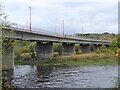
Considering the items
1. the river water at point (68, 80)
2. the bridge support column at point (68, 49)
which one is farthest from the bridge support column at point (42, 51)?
the river water at point (68, 80)

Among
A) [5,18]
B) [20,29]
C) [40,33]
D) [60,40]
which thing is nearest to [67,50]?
[60,40]

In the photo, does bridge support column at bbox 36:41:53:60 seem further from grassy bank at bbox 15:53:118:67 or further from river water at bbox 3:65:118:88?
river water at bbox 3:65:118:88

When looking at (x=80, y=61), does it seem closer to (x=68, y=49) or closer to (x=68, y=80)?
(x=68, y=49)

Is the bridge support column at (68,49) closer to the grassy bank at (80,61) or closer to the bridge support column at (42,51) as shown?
the bridge support column at (42,51)

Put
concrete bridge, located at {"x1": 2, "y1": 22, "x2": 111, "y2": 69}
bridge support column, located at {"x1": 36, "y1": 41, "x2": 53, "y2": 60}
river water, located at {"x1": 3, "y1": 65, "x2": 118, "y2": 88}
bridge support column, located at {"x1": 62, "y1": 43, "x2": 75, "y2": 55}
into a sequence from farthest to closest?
bridge support column, located at {"x1": 62, "y1": 43, "x2": 75, "y2": 55} → bridge support column, located at {"x1": 36, "y1": 41, "x2": 53, "y2": 60} → concrete bridge, located at {"x1": 2, "y1": 22, "x2": 111, "y2": 69} → river water, located at {"x1": 3, "y1": 65, "x2": 118, "y2": 88}

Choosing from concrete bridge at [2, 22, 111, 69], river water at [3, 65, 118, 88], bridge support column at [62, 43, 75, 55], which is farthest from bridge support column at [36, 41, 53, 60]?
river water at [3, 65, 118, 88]

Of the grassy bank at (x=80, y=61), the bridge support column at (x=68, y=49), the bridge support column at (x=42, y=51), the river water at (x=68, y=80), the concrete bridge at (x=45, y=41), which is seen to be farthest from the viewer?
the bridge support column at (x=68, y=49)

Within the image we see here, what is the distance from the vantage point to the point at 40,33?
86625mm

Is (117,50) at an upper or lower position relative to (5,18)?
lower

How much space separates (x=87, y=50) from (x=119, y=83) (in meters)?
126

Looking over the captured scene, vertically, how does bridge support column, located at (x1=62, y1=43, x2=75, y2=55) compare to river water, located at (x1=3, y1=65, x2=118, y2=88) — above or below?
above

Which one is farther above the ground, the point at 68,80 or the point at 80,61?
the point at 80,61

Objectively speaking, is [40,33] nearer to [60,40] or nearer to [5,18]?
[60,40]

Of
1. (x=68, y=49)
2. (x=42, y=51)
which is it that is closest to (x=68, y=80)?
(x=42, y=51)
